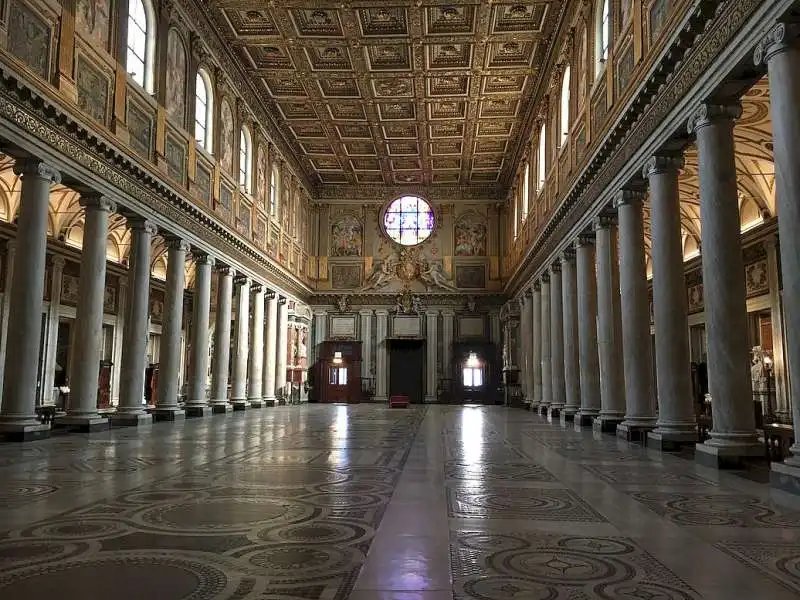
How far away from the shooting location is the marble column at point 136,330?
48.9 feet

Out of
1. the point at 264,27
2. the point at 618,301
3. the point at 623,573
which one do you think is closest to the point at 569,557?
the point at 623,573

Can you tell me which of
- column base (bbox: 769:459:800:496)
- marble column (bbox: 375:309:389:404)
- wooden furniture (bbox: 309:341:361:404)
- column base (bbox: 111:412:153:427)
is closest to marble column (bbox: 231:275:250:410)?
column base (bbox: 111:412:153:427)

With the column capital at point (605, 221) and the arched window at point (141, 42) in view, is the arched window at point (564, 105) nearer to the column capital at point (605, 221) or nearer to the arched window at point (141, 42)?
the column capital at point (605, 221)

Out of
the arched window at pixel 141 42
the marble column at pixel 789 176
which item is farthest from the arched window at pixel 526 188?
the marble column at pixel 789 176

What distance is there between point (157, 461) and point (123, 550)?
456cm

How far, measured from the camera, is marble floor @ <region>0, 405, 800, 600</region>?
3094mm

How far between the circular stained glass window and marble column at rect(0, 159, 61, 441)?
950 inches

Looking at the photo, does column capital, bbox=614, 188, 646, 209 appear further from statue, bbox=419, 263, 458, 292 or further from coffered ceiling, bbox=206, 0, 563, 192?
statue, bbox=419, 263, 458, 292

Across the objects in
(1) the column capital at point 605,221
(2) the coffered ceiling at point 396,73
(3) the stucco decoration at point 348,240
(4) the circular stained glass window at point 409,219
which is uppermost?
(2) the coffered ceiling at point 396,73

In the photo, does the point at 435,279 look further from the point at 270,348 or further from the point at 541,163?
the point at 541,163

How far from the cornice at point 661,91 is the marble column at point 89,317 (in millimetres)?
10377

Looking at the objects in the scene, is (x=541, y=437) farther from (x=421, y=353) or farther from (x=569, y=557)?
(x=421, y=353)

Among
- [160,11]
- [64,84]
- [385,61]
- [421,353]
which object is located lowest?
[421,353]

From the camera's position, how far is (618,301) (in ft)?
45.3
